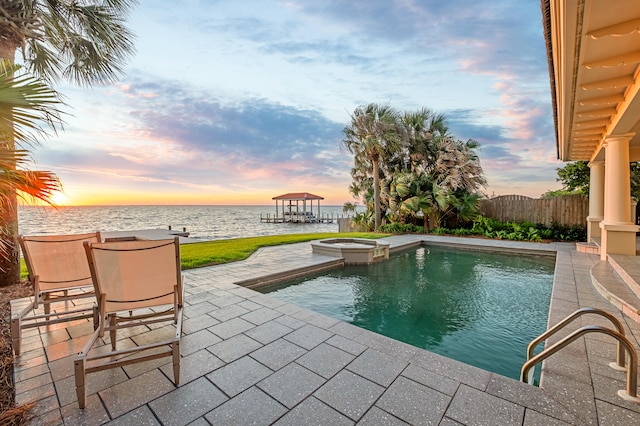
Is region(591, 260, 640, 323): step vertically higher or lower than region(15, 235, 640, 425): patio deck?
higher

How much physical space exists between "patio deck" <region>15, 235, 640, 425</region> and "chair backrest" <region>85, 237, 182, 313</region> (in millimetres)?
532

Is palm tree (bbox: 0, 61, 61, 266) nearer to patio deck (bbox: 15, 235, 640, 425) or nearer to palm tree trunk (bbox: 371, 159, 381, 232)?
patio deck (bbox: 15, 235, 640, 425)

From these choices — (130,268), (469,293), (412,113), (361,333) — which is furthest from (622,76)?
(412,113)

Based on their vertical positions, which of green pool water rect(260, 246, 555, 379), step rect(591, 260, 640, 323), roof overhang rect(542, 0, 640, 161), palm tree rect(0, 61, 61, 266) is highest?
roof overhang rect(542, 0, 640, 161)

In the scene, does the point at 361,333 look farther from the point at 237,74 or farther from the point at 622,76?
the point at 237,74

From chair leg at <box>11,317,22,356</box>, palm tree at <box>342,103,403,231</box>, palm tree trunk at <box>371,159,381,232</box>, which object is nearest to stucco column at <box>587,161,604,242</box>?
palm tree at <box>342,103,403,231</box>

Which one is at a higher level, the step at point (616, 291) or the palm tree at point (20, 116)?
the palm tree at point (20, 116)

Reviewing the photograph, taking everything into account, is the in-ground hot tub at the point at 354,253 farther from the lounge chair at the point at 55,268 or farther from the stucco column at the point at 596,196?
the stucco column at the point at 596,196

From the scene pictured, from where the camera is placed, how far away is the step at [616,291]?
339 cm

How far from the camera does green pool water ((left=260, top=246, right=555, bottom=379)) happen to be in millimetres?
3197

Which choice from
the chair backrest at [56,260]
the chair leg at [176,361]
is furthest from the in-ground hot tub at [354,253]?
the chair leg at [176,361]

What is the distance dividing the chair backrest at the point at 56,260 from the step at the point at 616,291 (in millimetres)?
6340

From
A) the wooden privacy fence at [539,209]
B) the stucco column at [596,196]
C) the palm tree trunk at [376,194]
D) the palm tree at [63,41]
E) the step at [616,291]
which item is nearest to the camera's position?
the step at [616,291]

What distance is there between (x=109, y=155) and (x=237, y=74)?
9609 mm
